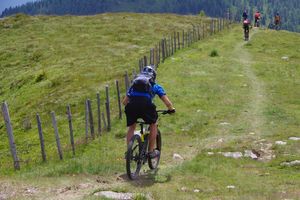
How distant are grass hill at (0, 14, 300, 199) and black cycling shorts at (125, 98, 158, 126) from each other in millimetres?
1898

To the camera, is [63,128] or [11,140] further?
[63,128]

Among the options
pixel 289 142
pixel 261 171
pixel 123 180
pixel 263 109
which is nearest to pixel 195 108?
pixel 263 109

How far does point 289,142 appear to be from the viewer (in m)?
19.8

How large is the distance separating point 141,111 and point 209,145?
24.2 ft

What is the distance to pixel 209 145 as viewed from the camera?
20516 millimetres

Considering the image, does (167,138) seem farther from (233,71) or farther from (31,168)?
(233,71)

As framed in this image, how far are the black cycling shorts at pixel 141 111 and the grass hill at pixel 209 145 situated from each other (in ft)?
6.23

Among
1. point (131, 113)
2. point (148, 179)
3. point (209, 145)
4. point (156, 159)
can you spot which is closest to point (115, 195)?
point (148, 179)

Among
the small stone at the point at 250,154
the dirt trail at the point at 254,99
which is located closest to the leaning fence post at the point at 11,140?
the small stone at the point at 250,154

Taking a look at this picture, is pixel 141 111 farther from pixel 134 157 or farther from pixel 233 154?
pixel 233 154

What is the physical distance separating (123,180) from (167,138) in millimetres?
8016

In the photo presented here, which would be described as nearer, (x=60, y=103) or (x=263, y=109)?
(x=263, y=109)

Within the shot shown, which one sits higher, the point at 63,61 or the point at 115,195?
the point at 115,195

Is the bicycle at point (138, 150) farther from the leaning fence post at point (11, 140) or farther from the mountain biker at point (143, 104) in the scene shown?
the leaning fence post at point (11, 140)
